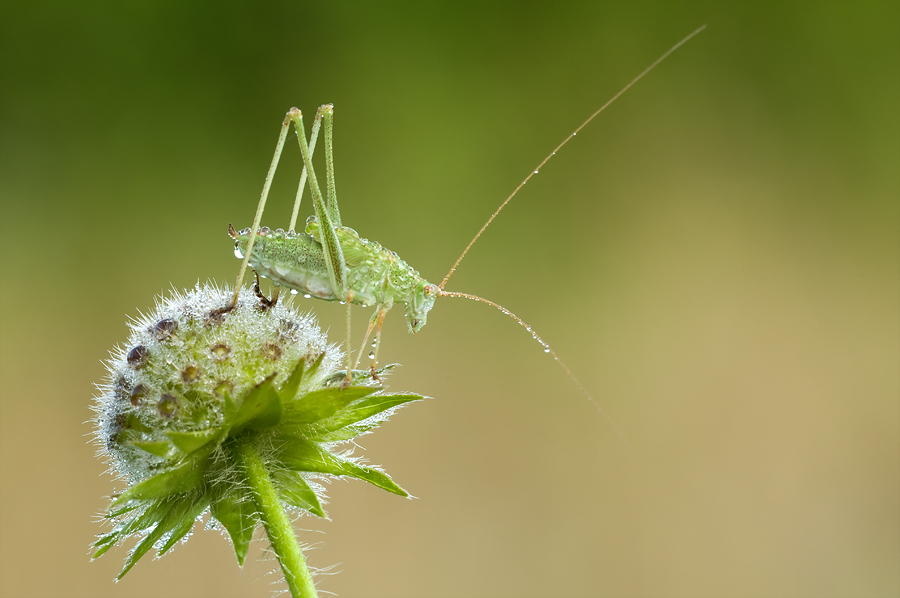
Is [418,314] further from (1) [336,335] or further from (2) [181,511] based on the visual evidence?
(1) [336,335]

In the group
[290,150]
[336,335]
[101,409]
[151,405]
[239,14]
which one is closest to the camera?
[151,405]

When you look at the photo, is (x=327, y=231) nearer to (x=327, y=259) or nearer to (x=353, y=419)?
(x=327, y=259)

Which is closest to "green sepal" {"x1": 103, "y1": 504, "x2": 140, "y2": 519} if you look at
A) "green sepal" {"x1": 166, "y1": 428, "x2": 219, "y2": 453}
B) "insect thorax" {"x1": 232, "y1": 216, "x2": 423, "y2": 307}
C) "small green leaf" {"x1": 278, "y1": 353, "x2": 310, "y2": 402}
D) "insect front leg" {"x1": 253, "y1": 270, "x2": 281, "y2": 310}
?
"green sepal" {"x1": 166, "y1": 428, "x2": 219, "y2": 453}

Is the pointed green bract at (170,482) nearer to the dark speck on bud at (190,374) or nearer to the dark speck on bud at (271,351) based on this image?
the dark speck on bud at (190,374)

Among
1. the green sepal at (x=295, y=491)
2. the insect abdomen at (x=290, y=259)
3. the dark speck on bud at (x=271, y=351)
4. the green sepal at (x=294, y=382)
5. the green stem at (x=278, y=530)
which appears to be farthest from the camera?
the insect abdomen at (x=290, y=259)

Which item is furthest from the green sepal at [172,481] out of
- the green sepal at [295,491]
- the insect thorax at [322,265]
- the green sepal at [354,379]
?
the insect thorax at [322,265]

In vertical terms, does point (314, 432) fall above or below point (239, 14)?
below

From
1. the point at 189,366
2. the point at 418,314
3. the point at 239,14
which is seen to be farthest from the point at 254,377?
the point at 239,14
